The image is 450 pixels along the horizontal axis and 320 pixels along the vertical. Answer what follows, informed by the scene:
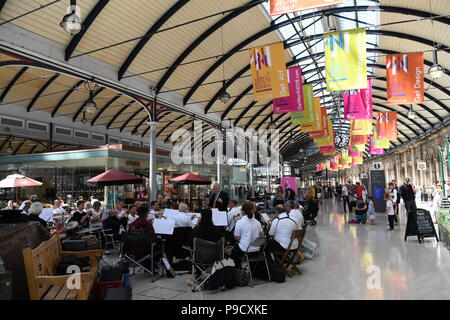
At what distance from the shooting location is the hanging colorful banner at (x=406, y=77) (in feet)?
36.4

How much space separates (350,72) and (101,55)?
8.43 metres

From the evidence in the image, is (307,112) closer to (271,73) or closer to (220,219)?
(271,73)

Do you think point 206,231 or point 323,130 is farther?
point 323,130

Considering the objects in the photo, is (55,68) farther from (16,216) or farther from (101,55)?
(16,216)

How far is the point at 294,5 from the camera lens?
6066 mm

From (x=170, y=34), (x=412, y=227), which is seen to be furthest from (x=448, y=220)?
(x=170, y=34)

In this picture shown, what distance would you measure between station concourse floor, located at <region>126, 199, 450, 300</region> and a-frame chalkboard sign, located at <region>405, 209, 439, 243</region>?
0.43 m

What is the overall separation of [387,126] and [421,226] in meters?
13.1

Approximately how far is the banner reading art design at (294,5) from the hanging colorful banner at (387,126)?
16.8 m

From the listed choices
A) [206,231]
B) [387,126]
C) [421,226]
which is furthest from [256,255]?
[387,126]

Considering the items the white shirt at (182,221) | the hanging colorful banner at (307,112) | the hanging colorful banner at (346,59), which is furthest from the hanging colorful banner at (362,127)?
the white shirt at (182,221)

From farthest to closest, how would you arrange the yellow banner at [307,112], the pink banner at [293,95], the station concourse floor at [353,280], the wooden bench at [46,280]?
the yellow banner at [307,112] < the pink banner at [293,95] < the station concourse floor at [353,280] < the wooden bench at [46,280]

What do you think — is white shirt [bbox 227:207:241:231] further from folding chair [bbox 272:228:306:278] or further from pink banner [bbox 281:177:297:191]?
pink banner [bbox 281:177:297:191]

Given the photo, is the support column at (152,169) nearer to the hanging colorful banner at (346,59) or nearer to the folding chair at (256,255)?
the hanging colorful banner at (346,59)
